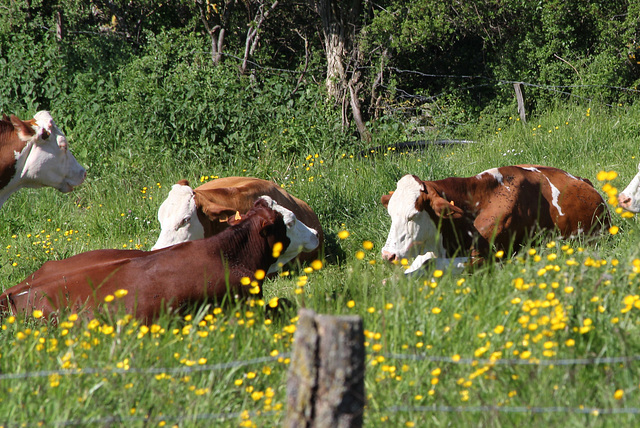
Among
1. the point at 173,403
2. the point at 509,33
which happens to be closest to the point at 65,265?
the point at 173,403

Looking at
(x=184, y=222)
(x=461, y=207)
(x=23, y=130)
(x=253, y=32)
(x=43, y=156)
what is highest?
(x=253, y=32)

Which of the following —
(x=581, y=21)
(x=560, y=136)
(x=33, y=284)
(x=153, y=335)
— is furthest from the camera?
(x=581, y=21)

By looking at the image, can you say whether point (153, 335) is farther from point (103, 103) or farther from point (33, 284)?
point (103, 103)

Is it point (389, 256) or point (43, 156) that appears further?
point (43, 156)

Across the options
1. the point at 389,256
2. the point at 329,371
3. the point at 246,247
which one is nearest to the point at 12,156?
the point at 246,247

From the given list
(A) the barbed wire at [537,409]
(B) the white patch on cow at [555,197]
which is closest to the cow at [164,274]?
(A) the barbed wire at [537,409]

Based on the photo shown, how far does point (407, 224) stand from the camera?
5.49 metres

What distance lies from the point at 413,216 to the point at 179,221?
197cm

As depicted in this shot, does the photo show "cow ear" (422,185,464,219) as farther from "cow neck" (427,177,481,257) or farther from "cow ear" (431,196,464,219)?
"cow neck" (427,177,481,257)

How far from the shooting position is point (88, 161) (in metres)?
10.5

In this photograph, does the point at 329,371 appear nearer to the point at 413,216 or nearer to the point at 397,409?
the point at 397,409

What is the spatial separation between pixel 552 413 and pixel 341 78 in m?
9.53

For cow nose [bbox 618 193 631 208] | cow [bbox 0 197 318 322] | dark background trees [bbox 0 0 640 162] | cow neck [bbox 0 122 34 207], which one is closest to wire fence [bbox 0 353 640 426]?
cow [bbox 0 197 318 322]

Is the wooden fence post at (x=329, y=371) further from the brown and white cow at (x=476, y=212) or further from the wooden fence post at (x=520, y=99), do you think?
the wooden fence post at (x=520, y=99)
